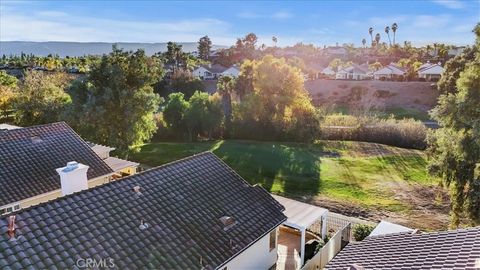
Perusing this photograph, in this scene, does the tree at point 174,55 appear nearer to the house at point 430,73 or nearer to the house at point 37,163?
the house at point 430,73

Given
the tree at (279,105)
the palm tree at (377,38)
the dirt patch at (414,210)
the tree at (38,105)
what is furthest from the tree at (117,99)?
the palm tree at (377,38)

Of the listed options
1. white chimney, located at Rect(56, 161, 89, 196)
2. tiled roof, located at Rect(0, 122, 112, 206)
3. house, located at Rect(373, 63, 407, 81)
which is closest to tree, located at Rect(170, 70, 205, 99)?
house, located at Rect(373, 63, 407, 81)

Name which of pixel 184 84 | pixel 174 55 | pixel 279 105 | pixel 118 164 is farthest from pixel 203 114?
pixel 174 55

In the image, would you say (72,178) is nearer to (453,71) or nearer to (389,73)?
(453,71)

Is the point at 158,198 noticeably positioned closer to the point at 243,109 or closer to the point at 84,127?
the point at 84,127

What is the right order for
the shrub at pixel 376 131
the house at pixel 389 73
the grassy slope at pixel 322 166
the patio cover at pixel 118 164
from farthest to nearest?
the house at pixel 389 73, the shrub at pixel 376 131, the grassy slope at pixel 322 166, the patio cover at pixel 118 164

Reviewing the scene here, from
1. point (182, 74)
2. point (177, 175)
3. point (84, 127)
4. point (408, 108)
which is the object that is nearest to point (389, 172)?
point (177, 175)
